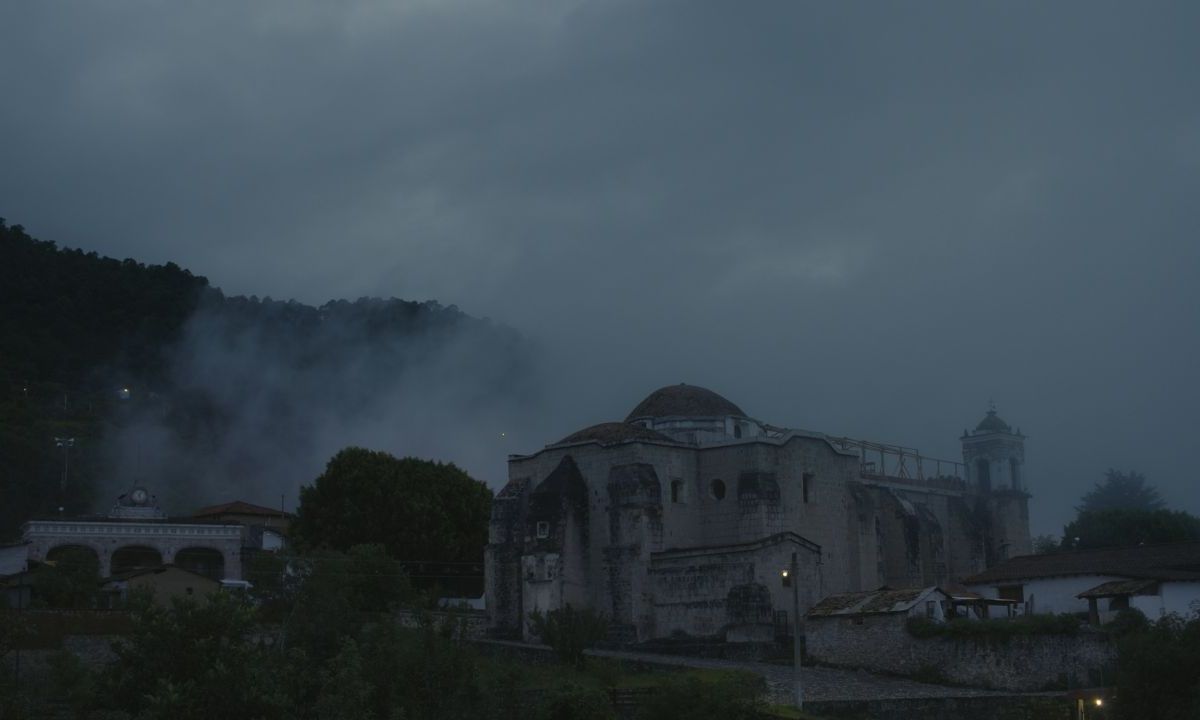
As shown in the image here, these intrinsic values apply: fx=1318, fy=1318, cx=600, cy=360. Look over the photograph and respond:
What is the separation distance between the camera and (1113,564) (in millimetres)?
45344

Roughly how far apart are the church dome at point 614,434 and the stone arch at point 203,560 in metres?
16.1

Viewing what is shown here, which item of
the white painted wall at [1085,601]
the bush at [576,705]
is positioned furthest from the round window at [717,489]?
the bush at [576,705]

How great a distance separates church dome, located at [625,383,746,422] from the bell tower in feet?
51.4

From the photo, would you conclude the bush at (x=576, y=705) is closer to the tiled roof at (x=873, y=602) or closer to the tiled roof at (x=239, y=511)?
the tiled roof at (x=873, y=602)

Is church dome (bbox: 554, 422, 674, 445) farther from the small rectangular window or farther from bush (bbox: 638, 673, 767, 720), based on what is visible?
bush (bbox: 638, 673, 767, 720)

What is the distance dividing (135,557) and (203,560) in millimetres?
2758

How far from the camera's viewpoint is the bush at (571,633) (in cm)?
4022

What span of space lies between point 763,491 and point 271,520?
29.4 m

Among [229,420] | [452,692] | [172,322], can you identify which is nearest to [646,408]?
[452,692]

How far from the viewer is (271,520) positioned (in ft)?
220

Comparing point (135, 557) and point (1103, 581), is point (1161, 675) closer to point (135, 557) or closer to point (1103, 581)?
point (1103, 581)

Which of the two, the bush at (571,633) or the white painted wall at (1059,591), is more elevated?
the white painted wall at (1059,591)

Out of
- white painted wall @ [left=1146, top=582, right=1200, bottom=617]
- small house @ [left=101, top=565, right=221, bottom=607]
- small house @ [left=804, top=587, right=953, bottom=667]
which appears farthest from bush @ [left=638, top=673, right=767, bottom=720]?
small house @ [left=101, top=565, right=221, bottom=607]

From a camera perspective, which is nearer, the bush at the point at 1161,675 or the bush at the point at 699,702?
the bush at the point at 699,702
